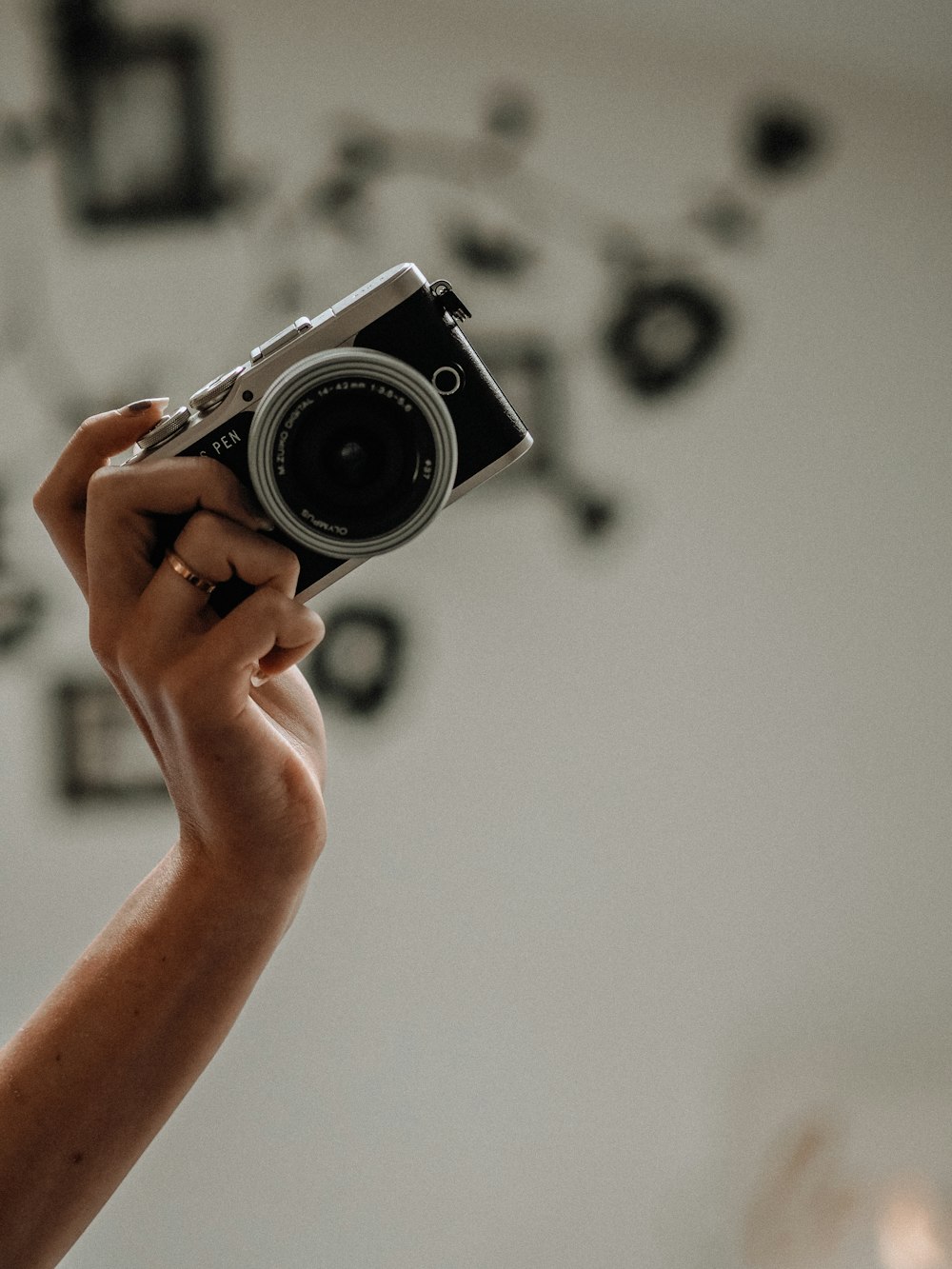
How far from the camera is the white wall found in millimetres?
1073

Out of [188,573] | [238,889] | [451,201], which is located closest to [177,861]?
[238,889]

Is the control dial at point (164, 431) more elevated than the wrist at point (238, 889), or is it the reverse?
the control dial at point (164, 431)

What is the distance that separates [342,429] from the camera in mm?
558

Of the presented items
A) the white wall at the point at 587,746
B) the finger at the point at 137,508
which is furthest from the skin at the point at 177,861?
the white wall at the point at 587,746

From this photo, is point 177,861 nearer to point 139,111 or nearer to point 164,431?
point 164,431

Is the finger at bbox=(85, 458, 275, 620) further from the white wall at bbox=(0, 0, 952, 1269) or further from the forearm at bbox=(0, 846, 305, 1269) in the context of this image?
the white wall at bbox=(0, 0, 952, 1269)

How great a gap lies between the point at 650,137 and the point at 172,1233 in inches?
49.4

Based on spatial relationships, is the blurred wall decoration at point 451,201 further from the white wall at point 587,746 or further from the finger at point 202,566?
the finger at point 202,566

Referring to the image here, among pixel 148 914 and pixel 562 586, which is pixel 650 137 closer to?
pixel 562 586

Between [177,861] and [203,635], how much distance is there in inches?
5.6

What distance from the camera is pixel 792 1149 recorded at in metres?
1.06

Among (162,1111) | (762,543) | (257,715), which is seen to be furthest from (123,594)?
(762,543)

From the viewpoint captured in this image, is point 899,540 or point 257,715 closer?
point 257,715

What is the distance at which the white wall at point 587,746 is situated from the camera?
107 centimetres
